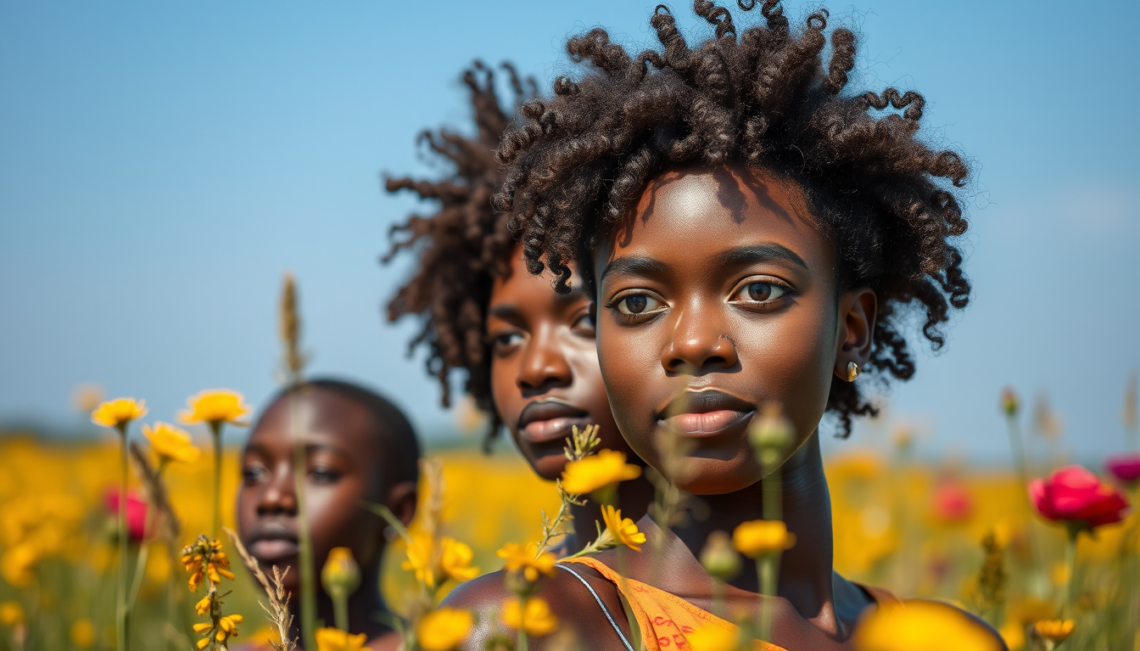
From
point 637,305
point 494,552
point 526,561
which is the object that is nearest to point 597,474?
point 526,561

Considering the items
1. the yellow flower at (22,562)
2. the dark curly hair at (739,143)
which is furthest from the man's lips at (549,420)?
the yellow flower at (22,562)

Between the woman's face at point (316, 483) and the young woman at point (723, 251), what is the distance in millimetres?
1139

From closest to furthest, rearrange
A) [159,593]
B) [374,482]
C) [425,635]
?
[425,635], [374,482], [159,593]

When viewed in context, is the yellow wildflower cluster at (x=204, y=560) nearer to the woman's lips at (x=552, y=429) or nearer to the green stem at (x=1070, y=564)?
the woman's lips at (x=552, y=429)

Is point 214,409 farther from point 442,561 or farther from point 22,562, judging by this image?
point 22,562

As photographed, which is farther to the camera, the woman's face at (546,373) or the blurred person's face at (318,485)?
the blurred person's face at (318,485)

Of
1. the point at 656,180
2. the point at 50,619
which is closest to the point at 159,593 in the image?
the point at 50,619

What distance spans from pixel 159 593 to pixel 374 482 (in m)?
2.05

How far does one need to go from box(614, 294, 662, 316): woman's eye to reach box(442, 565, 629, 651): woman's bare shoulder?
0.47 meters

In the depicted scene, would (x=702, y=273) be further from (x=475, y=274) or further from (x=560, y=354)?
(x=475, y=274)

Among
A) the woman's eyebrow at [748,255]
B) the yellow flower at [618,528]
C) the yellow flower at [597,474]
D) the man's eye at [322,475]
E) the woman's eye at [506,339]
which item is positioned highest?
the woman's eye at [506,339]

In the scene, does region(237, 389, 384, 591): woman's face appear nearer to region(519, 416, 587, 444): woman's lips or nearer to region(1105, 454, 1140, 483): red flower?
region(519, 416, 587, 444): woman's lips

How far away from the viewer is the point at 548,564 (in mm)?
1373

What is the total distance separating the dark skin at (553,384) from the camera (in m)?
2.49
